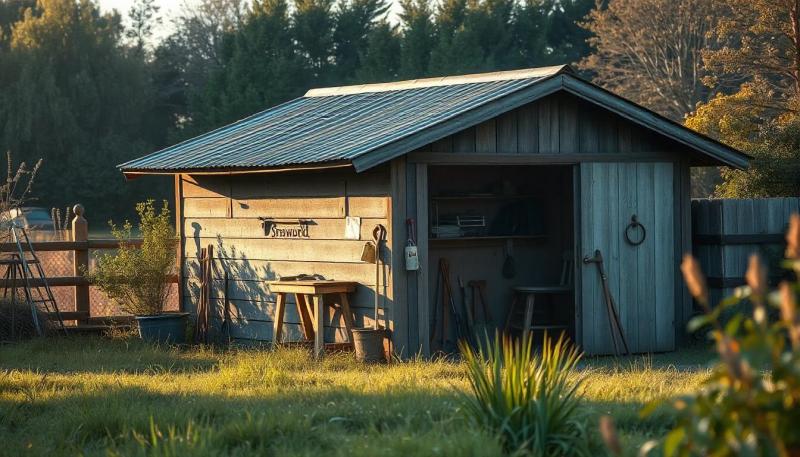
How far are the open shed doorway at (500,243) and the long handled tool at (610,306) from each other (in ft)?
2.78

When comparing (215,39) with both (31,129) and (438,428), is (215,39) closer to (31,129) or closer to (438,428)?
(31,129)

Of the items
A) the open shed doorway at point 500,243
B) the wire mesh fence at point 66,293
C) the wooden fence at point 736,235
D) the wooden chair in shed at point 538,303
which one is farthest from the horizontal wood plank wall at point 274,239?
the wooden fence at point 736,235

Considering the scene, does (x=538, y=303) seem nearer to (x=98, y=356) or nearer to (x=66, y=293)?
(x=98, y=356)

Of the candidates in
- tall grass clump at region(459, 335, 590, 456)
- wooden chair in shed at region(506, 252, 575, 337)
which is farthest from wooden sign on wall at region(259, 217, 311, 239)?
tall grass clump at region(459, 335, 590, 456)

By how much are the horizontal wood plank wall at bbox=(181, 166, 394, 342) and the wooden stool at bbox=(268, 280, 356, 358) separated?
0.18 meters

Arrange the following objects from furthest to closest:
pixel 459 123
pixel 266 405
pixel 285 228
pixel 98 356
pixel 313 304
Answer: pixel 285 228
pixel 98 356
pixel 313 304
pixel 459 123
pixel 266 405

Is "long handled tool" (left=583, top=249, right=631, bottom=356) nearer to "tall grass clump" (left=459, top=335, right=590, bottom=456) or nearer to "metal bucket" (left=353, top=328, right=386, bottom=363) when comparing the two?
"metal bucket" (left=353, top=328, right=386, bottom=363)

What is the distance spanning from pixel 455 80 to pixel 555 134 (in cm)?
205

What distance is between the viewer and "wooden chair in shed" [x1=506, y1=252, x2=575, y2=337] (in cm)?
1486

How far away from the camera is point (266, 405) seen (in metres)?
9.05

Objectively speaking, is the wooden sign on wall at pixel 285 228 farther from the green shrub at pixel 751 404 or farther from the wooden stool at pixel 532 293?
the green shrub at pixel 751 404

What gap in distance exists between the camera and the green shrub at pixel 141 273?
15.6 meters

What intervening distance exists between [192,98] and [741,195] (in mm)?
35022

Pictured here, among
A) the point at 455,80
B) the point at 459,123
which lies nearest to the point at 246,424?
the point at 459,123
